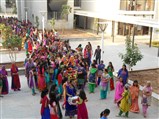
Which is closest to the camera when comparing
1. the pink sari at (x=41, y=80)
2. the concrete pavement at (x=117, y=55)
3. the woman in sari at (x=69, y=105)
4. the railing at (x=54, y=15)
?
the woman in sari at (x=69, y=105)

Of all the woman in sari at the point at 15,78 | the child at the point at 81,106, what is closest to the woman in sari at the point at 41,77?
the woman in sari at the point at 15,78

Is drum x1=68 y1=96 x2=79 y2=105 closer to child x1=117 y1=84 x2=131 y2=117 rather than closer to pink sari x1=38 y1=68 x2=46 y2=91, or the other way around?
child x1=117 y1=84 x2=131 y2=117

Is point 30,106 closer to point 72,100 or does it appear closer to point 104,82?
point 72,100

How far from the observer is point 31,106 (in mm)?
9289

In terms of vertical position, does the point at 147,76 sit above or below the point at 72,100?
below

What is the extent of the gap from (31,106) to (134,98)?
3.52 metres

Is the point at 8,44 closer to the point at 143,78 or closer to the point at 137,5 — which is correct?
the point at 143,78

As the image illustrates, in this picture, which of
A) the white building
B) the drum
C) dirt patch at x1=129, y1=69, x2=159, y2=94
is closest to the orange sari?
the drum

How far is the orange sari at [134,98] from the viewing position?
8516 mm

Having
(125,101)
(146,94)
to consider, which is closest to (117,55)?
(146,94)

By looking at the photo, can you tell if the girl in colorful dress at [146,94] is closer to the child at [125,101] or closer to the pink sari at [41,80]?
the child at [125,101]

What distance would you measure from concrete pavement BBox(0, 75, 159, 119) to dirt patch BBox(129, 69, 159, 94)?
1838 mm

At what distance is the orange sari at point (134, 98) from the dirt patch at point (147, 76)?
92.0 inches

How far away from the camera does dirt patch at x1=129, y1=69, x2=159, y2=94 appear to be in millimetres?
11617
